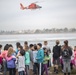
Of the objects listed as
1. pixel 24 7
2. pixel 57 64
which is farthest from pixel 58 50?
pixel 24 7

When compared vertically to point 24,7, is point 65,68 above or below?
below

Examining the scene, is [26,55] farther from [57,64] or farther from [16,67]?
[57,64]

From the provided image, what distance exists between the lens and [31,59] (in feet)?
37.9

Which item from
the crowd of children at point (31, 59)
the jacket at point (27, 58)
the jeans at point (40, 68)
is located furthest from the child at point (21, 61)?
the jeans at point (40, 68)

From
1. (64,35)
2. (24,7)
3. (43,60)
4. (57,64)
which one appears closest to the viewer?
(43,60)

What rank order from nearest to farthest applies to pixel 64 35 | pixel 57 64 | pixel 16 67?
pixel 16 67 → pixel 57 64 → pixel 64 35

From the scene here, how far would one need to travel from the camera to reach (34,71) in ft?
39.1

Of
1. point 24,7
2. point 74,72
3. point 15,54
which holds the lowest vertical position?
point 74,72

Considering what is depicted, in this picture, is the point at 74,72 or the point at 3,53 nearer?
the point at 3,53

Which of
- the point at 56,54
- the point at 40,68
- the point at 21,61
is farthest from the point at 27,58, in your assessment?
the point at 56,54

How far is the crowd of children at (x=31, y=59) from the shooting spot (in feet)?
34.0

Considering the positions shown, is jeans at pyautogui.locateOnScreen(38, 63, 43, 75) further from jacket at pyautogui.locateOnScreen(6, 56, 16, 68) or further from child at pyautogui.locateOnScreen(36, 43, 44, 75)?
jacket at pyautogui.locateOnScreen(6, 56, 16, 68)

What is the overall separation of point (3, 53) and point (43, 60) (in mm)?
1234

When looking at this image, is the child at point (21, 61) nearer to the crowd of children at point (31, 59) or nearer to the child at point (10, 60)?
the crowd of children at point (31, 59)
